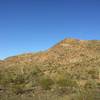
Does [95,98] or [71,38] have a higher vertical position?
[71,38]

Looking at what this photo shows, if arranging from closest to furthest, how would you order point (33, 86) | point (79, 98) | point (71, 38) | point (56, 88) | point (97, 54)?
point (79, 98), point (56, 88), point (33, 86), point (97, 54), point (71, 38)

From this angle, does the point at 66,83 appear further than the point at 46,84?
No

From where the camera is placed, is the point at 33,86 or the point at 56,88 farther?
the point at 33,86

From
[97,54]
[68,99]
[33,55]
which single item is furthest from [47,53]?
[68,99]

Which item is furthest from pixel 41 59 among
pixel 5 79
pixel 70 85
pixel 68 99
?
pixel 68 99

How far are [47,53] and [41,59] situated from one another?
5128mm

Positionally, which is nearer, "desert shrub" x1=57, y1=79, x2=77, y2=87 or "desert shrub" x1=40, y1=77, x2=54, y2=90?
"desert shrub" x1=40, y1=77, x2=54, y2=90

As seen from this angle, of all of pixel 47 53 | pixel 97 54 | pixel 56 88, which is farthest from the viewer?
pixel 47 53

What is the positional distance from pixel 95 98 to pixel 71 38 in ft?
236

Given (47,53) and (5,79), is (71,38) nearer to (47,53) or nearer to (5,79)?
(47,53)

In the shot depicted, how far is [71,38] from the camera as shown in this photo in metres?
87.2

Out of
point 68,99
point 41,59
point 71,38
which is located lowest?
point 68,99

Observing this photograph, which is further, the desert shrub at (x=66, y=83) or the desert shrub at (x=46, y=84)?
the desert shrub at (x=66, y=83)

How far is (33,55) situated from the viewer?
7775 cm
